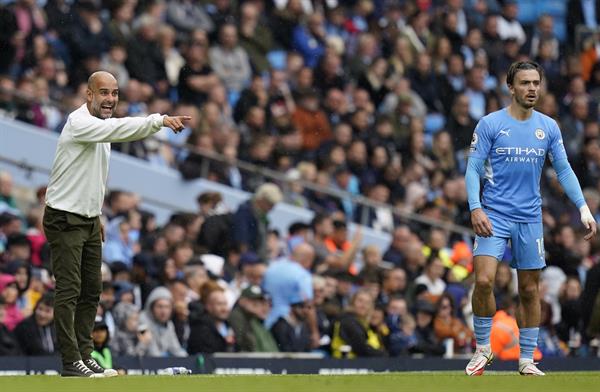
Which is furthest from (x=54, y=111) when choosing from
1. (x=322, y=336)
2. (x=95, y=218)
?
(x=95, y=218)

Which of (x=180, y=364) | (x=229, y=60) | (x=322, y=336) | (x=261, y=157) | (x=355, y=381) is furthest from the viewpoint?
(x=229, y=60)

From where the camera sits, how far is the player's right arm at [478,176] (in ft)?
41.2

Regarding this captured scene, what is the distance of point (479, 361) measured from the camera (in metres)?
12.7

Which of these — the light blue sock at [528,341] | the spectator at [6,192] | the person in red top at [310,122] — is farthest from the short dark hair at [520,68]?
the person in red top at [310,122]

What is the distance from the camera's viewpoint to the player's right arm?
494 inches

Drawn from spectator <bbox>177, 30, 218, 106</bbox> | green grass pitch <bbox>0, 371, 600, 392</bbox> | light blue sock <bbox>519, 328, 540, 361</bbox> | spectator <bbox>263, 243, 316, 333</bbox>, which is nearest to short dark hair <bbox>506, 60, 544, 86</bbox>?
light blue sock <bbox>519, 328, 540, 361</bbox>

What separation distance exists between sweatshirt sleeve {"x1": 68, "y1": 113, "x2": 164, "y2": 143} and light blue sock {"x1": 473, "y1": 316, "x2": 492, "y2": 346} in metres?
3.00

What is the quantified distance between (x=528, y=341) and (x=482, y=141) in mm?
1618

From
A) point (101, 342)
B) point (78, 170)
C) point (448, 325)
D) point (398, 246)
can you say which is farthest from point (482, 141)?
point (398, 246)

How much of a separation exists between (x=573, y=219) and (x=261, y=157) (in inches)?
233

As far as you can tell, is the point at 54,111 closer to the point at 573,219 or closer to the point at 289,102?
the point at 289,102

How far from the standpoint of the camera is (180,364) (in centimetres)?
1509

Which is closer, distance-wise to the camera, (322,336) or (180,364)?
(180,364)

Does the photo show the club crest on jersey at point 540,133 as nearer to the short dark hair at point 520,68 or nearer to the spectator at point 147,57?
the short dark hair at point 520,68
